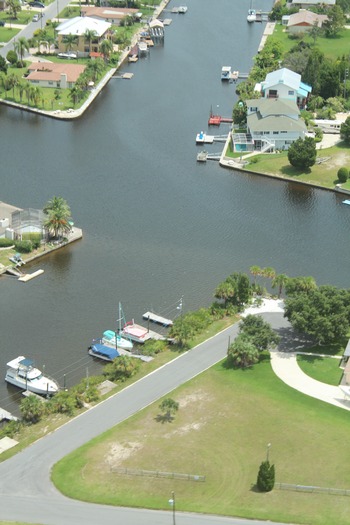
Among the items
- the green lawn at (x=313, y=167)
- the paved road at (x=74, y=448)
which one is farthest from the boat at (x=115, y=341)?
the green lawn at (x=313, y=167)

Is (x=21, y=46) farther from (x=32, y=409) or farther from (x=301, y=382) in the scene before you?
(x=301, y=382)

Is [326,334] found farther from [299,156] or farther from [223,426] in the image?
[299,156]

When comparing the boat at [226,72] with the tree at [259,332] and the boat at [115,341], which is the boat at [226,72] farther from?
Result: the boat at [115,341]

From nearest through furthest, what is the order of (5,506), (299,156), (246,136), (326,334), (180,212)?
1. (5,506)
2. (326,334)
3. (180,212)
4. (299,156)
5. (246,136)

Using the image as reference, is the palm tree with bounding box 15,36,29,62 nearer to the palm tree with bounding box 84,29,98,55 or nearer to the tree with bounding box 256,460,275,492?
the palm tree with bounding box 84,29,98,55

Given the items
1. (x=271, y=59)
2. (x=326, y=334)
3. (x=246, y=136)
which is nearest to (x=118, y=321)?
(x=326, y=334)

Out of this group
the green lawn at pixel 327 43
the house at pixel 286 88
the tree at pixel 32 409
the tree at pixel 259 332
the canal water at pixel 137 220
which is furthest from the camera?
the green lawn at pixel 327 43

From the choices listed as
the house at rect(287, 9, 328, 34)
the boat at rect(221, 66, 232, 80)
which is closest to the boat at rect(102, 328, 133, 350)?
the boat at rect(221, 66, 232, 80)
